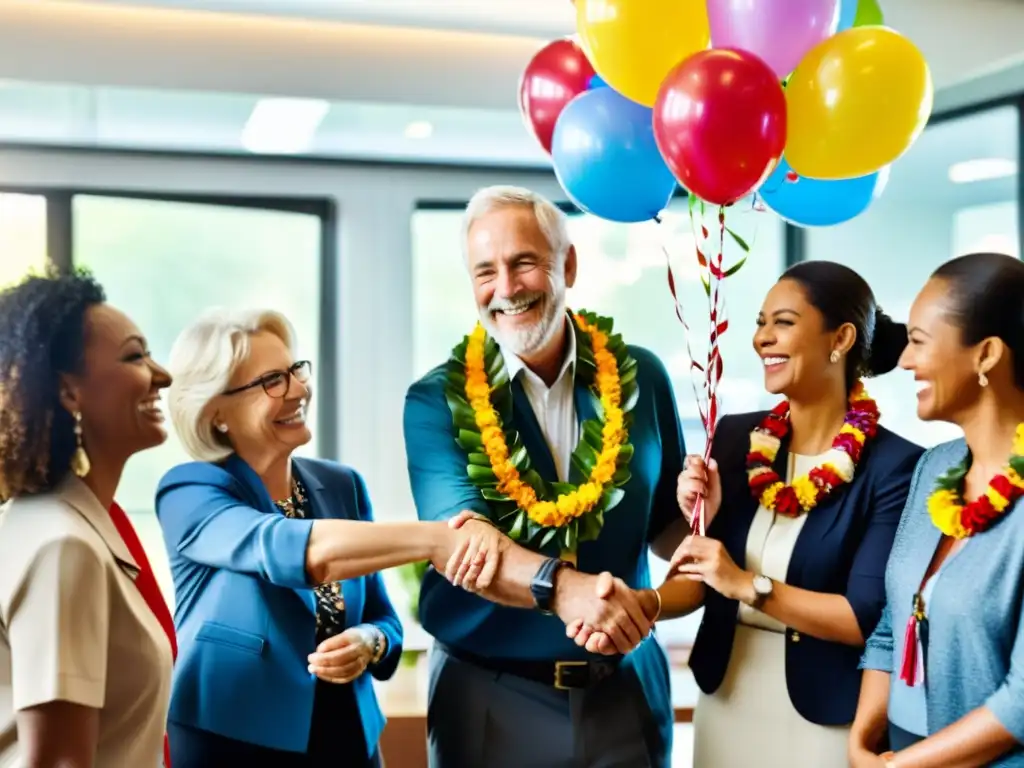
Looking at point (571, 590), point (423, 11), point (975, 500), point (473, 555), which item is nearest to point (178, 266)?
point (423, 11)

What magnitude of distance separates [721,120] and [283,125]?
280cm

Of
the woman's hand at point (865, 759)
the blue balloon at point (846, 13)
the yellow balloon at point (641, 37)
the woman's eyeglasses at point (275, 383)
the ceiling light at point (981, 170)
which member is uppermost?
the ceiling light at point (981, 170)

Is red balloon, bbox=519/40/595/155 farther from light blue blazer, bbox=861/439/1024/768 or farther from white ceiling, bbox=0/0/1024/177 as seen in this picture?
white ceiling, bbox=0/0/1024/177

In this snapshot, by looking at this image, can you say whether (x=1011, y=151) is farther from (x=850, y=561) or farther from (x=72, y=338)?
(x=72, y=338)

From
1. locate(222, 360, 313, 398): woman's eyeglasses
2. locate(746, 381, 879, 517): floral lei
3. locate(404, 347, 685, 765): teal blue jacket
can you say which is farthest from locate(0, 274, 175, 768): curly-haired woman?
locate(746, 381, 879, 517): floral lei

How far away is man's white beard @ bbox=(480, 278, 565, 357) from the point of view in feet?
7.39

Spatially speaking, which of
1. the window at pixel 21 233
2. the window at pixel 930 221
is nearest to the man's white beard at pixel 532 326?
the window at pixel 21 233

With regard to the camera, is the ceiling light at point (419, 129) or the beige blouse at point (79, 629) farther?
the ceiling light at point (419, 129)

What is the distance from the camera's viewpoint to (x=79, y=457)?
5.68ft

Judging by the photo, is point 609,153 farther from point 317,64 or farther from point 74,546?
point 317,64

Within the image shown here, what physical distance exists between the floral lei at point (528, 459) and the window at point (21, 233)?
8.55 feet

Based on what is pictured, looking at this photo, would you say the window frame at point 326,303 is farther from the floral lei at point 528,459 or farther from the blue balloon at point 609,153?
the blue balloon at point 609,153

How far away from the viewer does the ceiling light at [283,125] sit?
4.15 metres

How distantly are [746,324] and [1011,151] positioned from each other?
4.30 feet
